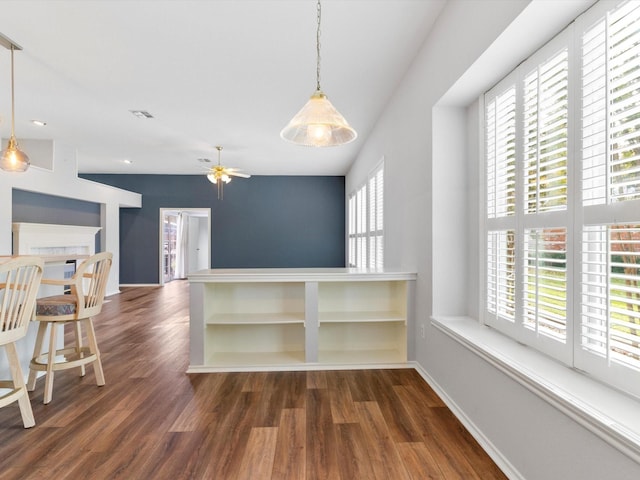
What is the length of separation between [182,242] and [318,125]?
9314 millimetres

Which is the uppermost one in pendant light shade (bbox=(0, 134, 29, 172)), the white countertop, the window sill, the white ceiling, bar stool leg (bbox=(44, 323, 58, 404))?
the white ceiling

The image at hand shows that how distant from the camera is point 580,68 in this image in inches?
57.7

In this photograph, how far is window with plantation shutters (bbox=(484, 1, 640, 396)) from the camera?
1255mm

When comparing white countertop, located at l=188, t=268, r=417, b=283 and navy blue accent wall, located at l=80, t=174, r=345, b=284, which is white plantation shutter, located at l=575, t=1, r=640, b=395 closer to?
white countertop, located at l=188, t=268, r=417, b=283

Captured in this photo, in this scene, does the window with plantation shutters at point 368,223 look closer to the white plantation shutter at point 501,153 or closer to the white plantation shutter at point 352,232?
the white plantation shutter at point 352,232

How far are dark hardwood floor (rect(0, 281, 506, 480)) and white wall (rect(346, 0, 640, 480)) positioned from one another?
281mm

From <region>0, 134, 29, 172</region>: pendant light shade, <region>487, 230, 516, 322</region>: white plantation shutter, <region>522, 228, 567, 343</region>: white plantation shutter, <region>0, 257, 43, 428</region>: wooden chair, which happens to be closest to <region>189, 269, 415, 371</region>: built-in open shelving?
<region>487, 230, 516, 322</region>: white plantation shutter

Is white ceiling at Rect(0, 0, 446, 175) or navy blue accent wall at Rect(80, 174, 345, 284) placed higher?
white ceiling at Rect(0, 0, 446, 175)

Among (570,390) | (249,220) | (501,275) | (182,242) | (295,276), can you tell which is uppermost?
(249,220)

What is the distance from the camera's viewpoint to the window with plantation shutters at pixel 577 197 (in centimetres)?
125

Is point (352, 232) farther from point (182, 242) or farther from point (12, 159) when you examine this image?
point (182, 242)

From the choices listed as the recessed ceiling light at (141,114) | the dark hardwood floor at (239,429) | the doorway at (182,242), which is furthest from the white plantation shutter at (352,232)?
the dark hardwood floor at (239,429)

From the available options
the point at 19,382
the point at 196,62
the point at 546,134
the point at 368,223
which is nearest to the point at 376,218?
the point at 368,223

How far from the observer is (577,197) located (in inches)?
58.2
